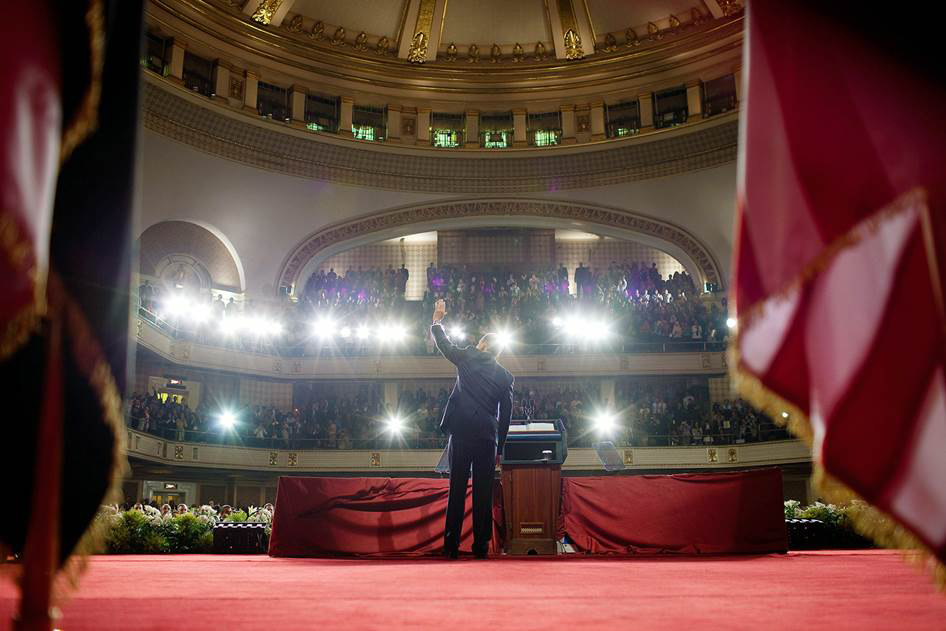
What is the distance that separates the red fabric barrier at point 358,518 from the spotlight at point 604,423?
46.5ft

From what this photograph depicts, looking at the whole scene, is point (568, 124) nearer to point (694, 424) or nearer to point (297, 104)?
point (297, 104)

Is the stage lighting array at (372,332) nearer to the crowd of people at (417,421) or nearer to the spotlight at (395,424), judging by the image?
the crowd of people at (417,421)

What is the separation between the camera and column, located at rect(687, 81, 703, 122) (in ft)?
67.8

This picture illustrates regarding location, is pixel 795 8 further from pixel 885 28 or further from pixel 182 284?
pixel 182 284

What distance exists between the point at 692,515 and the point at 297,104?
57.4 feet

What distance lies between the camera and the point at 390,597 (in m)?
2.65

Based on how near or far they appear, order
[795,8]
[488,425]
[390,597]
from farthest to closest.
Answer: [488,425] < [390,597] < [795,8]

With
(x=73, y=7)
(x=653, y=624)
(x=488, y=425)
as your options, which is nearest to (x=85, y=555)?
(x=73, y=7)

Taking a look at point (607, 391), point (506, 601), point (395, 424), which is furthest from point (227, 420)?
point (506, 601)

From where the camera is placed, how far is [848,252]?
1.74 meters

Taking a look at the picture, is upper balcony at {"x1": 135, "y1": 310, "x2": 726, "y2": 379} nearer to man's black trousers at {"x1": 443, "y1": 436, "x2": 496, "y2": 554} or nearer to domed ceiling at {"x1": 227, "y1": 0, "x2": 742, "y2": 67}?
domed ceiling at {"x1": 227, "y1": 0, "x2": 742, "y2": 67}

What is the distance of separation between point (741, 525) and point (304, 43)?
1794 centimetres

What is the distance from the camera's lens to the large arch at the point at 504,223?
21812 millimetres

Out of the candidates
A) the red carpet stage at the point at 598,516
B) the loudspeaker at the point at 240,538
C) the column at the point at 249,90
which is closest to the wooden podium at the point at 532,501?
the red carpet stage at the point at 598,516
